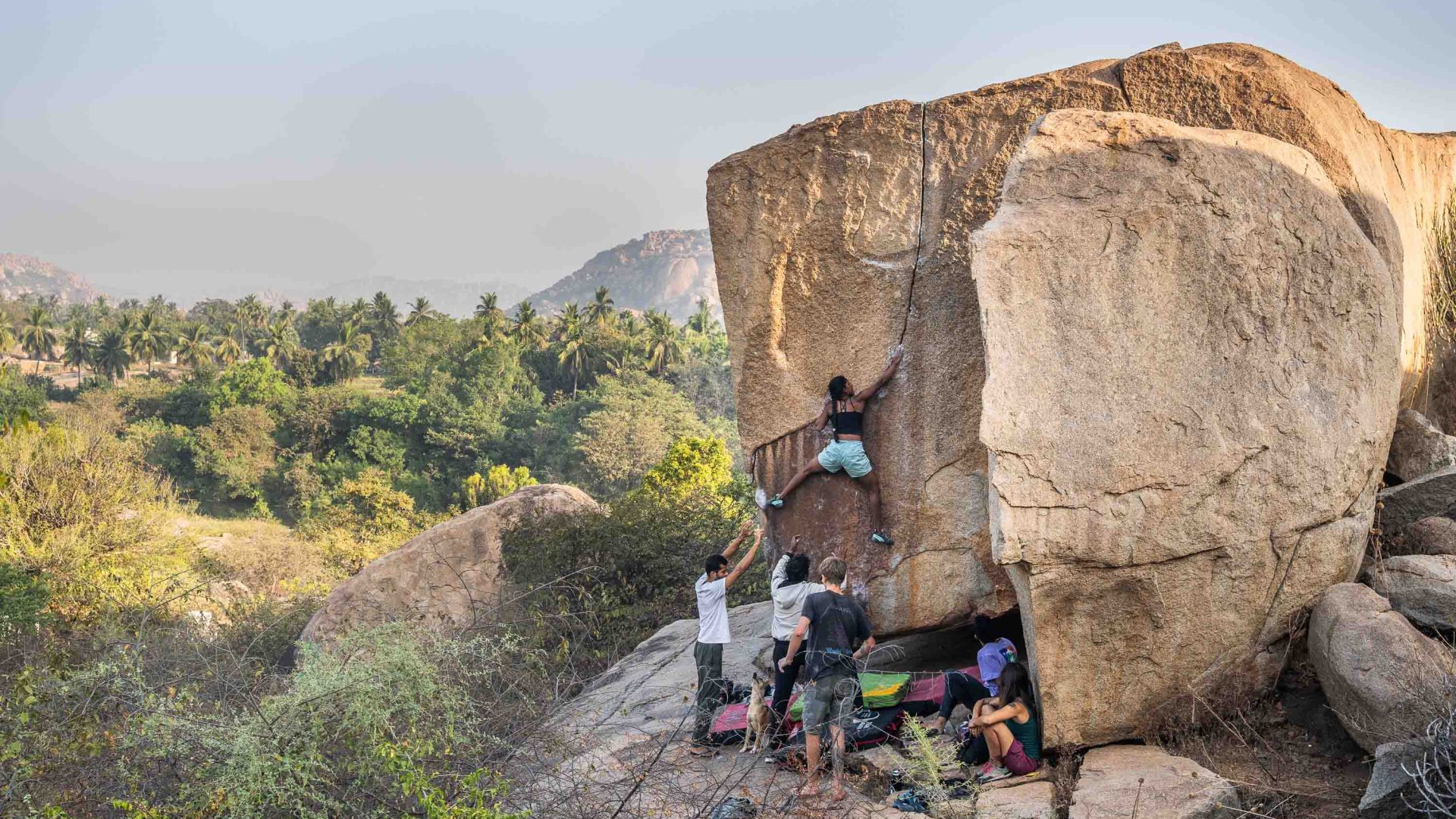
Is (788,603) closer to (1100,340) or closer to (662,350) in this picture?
(1100,340)

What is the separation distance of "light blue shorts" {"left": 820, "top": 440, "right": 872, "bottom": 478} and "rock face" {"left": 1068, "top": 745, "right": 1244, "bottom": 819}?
262 cm

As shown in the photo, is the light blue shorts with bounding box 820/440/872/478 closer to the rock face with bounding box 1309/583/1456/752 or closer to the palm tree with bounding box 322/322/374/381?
the rock face with bounding box 1309/583/1456/752

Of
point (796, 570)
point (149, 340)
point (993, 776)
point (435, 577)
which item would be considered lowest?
point (435, 577)

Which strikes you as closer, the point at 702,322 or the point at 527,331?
the point at 527,331

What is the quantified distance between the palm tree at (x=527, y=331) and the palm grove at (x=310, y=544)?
311 millimetres

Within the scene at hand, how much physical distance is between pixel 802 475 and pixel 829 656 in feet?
7.10

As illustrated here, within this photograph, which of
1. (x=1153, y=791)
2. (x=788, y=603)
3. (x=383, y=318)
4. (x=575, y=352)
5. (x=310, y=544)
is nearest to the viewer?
(x=1153, y=791)

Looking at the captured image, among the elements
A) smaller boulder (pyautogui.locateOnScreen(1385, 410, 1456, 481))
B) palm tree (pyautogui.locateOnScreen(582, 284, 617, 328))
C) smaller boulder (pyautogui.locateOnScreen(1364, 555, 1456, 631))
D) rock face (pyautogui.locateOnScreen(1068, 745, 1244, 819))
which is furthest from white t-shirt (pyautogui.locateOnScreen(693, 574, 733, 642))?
palm tree (pyautogui.locateOnScreen(582, 284, 617, 328))

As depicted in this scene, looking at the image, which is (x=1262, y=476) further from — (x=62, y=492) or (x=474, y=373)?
(x=474, y=373)

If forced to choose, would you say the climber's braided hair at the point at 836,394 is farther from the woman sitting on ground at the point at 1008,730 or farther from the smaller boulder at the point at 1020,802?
the smaller boulder at the point at 1020,802

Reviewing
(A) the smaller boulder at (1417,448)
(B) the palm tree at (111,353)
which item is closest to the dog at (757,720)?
(A) the smaller boulder at (1417,448)

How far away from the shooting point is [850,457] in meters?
7.98

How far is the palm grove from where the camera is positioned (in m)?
5.92

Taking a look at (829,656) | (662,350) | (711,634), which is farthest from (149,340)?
(829,656)
